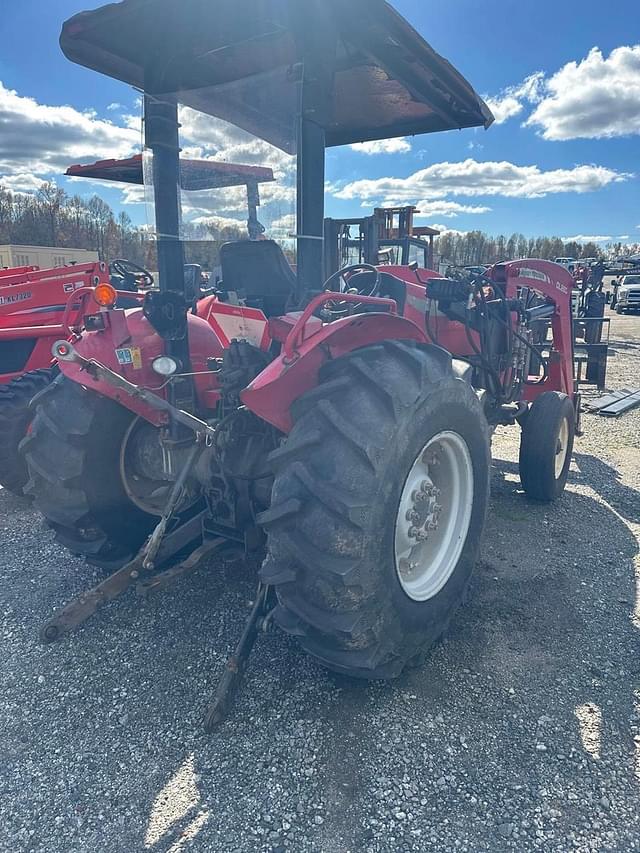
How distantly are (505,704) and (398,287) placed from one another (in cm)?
241

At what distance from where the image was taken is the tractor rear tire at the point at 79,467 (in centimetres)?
272

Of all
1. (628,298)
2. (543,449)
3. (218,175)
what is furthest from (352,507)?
(628,298)

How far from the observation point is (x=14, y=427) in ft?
15.1

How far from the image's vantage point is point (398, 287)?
377cm

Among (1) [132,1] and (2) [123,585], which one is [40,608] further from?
(1) [132,1]

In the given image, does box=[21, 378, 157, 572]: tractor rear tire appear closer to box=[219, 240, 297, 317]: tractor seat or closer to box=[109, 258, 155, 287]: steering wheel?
box=[219, 240, 297, 317]: tractor seat

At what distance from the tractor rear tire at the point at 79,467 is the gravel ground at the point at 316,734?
17.4 inches

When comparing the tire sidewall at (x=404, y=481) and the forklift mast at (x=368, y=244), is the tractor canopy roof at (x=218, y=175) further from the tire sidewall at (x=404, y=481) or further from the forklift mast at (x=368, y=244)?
the forklift mast at (x=368, y=244)

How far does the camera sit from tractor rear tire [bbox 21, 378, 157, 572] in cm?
272

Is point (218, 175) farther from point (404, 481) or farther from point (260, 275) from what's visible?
point (404, 481)

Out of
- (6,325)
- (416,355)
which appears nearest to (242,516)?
(416,355)

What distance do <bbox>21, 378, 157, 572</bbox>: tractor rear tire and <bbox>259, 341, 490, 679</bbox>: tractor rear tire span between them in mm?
1115

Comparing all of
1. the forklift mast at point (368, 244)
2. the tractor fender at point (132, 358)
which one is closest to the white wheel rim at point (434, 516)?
the tractor fender at point (132, 358)

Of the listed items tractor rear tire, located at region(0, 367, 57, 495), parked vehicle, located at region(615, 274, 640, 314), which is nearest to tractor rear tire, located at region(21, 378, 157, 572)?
tractor rear tire, located at region(0, 367, 57, 495)
